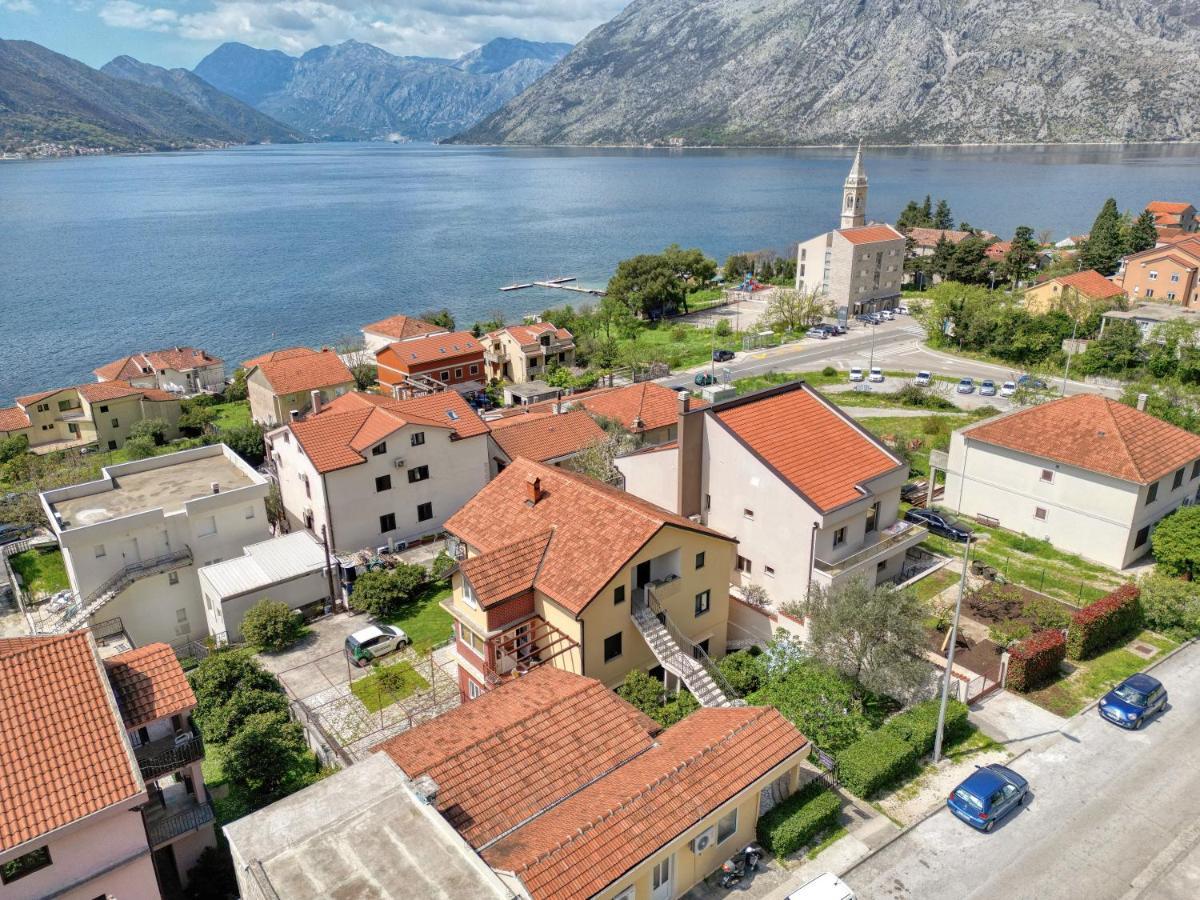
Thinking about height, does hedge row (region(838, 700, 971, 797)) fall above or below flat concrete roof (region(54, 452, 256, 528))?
below

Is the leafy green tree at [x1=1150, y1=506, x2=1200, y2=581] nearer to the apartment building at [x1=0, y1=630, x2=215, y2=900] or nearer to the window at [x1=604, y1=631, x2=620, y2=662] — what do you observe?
the window at [x1=604, y1=631, x2=620, y2=662]

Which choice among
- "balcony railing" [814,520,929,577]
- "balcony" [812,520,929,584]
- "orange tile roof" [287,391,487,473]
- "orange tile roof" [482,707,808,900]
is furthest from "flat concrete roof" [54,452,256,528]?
"balcony railing" [814,520,929,577]

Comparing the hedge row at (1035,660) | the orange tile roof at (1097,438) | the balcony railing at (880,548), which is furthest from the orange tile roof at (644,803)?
the orange tile roof at (1097,438)

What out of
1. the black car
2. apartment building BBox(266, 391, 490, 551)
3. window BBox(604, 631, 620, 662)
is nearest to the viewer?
window BBox(604, 631, 620, 662)

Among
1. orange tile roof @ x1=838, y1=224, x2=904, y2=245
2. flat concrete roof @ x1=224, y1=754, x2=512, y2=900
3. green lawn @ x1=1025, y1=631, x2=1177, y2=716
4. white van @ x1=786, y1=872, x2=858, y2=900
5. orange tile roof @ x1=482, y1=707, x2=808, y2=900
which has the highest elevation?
orange tile roof @ x1=838, y1=224, x2=904, y2=245

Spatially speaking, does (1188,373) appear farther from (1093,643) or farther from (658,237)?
(658,237)

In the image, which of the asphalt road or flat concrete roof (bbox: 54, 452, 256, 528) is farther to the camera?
flat concrete roof (bbox: 54, 452, 256, 528)

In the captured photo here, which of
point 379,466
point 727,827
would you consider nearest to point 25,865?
point 727,827
